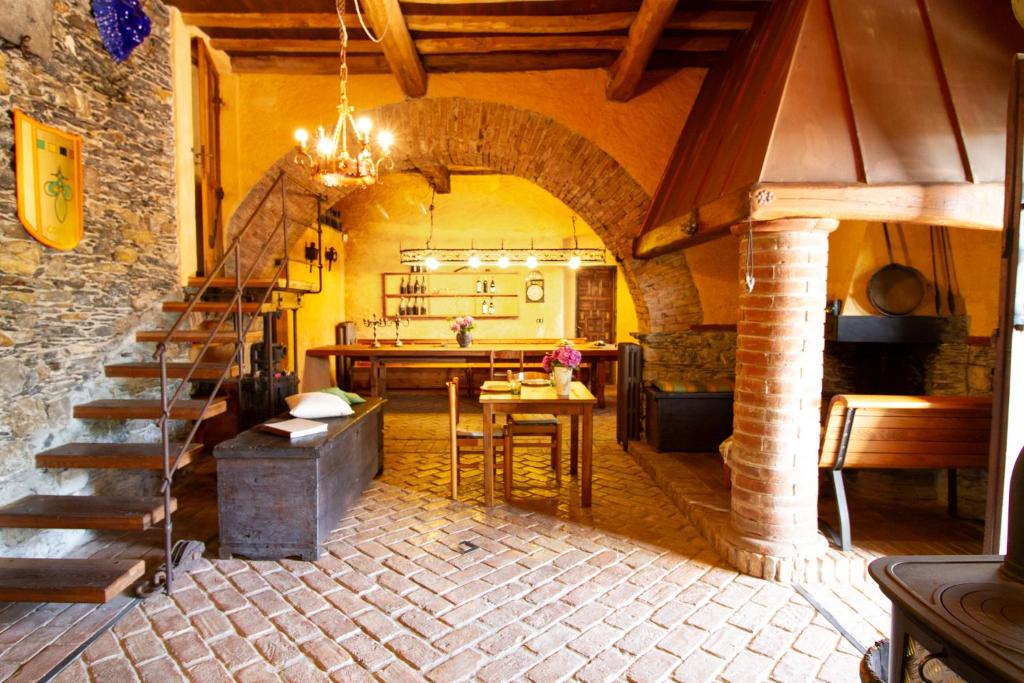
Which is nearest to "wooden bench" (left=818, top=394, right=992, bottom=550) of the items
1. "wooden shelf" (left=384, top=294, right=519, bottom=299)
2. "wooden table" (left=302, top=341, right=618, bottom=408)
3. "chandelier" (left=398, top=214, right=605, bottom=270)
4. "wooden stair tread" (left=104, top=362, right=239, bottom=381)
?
"wooden stair tread" (left=104, top=362, right=239, bottom=381)

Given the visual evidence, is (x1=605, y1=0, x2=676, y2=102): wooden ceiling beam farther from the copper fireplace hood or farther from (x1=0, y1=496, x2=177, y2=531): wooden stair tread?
(x1=0, y1=496, x2=177, y2=531): wooden stair tread

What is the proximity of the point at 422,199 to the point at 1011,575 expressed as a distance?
32.9 feet

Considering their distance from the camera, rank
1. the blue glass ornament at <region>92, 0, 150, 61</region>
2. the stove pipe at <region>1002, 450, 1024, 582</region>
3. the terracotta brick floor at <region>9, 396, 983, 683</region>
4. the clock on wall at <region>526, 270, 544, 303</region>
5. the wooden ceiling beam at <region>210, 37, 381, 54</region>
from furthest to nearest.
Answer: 1. the clock on wall at <region>526, 270, 544, 303</region>
2. the wooden ceiling beam at <region>210, 37, 381, 54</region>
3. the blue glass ornament at <region>92, 0, 150, 61</region>
4. the terracotta brick floor at <region>9, 396, 983, 683</region>
5. the stove pipe at <region>1002, 450, 1024, 582</region>

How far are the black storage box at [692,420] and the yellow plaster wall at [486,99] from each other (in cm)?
214

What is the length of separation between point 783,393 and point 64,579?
12.8 feet

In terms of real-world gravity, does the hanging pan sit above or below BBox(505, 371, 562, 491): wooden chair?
above

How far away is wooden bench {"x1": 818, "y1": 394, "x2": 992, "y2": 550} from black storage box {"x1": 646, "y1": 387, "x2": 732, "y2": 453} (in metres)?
1.81

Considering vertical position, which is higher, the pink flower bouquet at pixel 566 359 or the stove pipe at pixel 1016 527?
the pink flower bouquet at pixel 566 359

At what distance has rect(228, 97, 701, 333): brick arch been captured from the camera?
18.6 ft

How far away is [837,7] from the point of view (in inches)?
132

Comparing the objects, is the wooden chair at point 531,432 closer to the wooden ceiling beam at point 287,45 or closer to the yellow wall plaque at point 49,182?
the yellow wall plaque at point 49,182

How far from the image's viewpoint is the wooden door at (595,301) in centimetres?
1084

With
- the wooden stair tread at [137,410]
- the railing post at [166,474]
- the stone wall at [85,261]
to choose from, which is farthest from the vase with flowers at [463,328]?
the railing post at [166,474]

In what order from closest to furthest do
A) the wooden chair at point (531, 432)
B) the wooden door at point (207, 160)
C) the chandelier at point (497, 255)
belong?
the wooden chair at point (531, 432)
the wooden door at point (207, 160)
the chandelier at point (497, 255)
